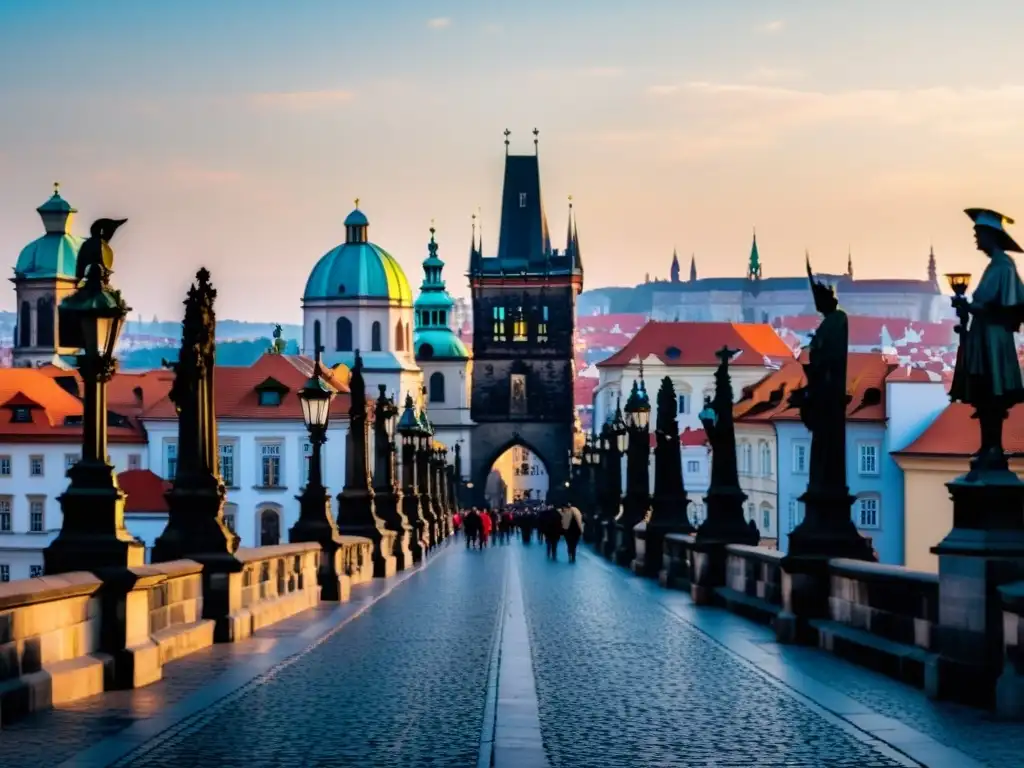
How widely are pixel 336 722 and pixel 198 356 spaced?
8.68 metres

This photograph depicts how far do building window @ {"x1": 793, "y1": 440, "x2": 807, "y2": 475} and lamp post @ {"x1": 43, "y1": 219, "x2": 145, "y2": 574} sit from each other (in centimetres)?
7567

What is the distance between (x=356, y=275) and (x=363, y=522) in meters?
111

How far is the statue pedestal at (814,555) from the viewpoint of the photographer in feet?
64.2

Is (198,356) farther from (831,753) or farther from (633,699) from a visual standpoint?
(831,753)

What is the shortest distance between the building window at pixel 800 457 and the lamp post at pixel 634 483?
4296 cm

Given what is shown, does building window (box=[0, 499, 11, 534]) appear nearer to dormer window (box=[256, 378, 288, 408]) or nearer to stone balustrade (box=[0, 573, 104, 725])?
dormer window (box=[256, 378, 288, 408])

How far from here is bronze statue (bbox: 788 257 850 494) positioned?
20.0 meters

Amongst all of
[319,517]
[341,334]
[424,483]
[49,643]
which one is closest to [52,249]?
[341,334]

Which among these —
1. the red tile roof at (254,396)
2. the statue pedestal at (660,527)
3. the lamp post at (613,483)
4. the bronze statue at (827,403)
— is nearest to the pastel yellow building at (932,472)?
the lamp post at (613,483)

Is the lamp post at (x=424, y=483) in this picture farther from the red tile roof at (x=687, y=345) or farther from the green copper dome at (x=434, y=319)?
the green copper dome at (x=434, y=319)

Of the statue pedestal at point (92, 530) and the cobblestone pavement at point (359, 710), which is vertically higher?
the statue pedestal at point (92, 530)

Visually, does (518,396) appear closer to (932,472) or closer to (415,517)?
(932,472)

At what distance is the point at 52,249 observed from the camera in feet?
476

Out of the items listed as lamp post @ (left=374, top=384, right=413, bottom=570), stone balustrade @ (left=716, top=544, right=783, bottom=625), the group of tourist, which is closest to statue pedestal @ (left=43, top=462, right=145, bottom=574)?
stone balustrade @ (left=716, top=544, right=783, bottom=625)
